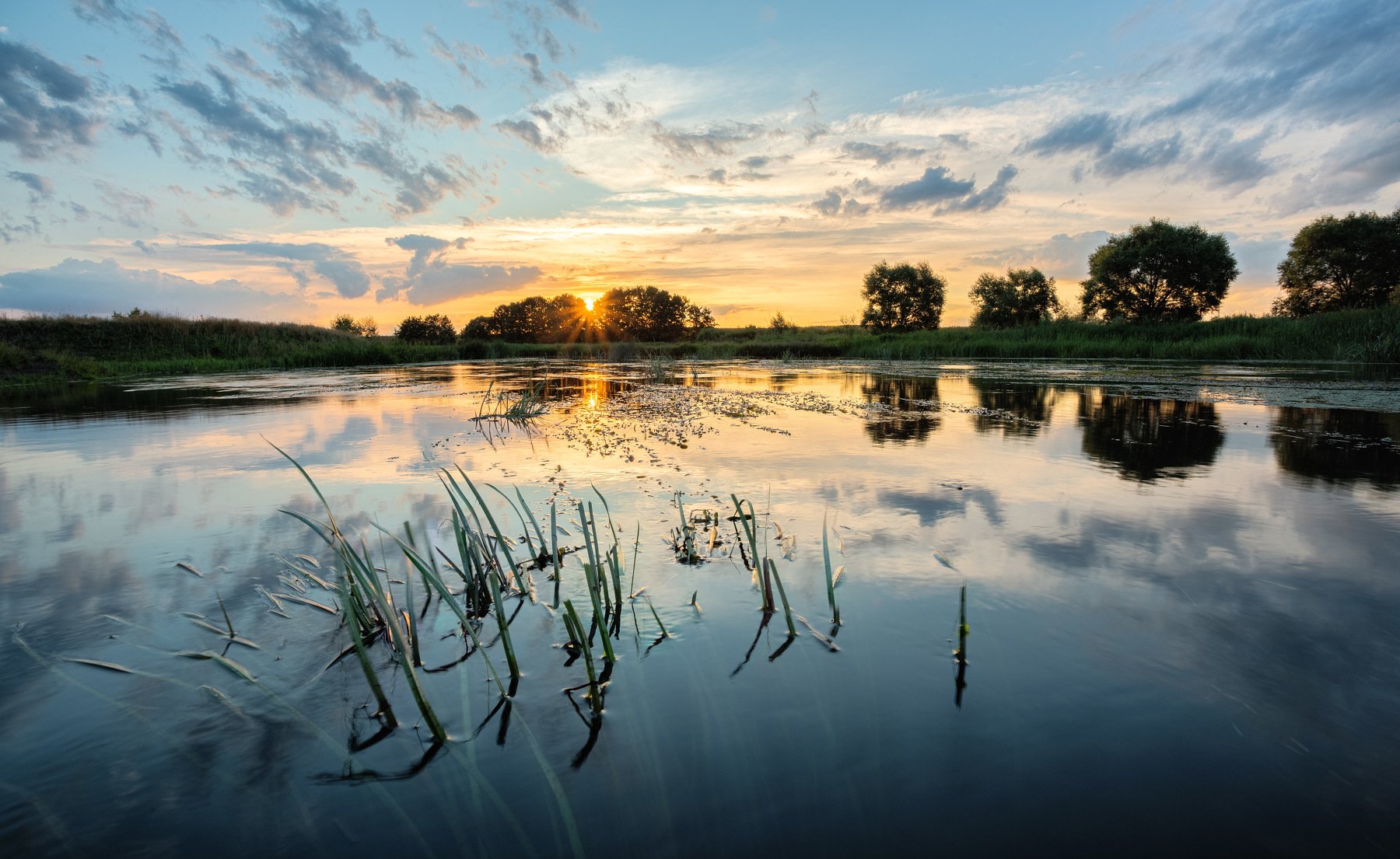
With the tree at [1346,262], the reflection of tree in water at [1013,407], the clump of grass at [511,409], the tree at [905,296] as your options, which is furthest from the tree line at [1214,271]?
the clump of grass at [511,409]

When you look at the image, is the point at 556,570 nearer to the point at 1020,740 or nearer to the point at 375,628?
the point at 375,628

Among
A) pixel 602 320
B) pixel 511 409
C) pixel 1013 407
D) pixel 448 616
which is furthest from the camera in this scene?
pixel 602 320

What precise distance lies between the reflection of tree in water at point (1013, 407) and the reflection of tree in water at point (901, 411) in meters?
0.78

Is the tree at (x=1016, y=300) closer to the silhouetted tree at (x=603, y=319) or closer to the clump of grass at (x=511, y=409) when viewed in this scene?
the silhouetted tree at (x=603, y=319)

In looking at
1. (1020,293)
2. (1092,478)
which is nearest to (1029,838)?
(1092,478)

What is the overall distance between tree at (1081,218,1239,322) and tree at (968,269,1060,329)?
9.43m

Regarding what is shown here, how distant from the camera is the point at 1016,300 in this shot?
5972cm

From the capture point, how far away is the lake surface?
181 cm

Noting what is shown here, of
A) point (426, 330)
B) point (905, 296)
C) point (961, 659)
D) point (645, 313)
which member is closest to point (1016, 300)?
point (905, 296)

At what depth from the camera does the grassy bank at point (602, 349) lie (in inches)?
963

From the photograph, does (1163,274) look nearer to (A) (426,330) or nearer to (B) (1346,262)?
(B) (1346,262)

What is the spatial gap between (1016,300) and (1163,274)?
12.9 metres

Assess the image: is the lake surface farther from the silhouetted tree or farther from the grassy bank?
the silhouetted tree

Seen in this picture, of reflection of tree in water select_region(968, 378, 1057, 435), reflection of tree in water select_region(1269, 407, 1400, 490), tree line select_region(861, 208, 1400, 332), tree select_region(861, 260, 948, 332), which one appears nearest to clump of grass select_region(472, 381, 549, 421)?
reflection of tree in water select_region(968, 378, 1057, 435)
